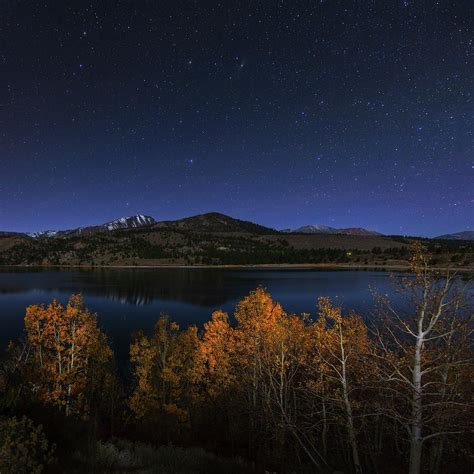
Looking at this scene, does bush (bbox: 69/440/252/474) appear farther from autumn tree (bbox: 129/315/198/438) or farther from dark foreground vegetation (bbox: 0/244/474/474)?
autumn tree (bbox: 129/315/198/438)

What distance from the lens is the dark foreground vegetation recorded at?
44.5 ft

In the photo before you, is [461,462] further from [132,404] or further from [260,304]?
[132,404]

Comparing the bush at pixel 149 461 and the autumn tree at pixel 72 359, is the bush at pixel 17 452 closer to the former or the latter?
the bush at pixel 149 461

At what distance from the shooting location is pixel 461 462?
23047mm

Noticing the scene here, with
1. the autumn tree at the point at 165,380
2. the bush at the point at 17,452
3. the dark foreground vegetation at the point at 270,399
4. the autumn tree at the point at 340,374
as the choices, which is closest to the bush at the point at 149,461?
the dark foreground vegetation at the point at 270,399

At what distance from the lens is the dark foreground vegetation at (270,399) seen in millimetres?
13578

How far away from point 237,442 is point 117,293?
103579mm

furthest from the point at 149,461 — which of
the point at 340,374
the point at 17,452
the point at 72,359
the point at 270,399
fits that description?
the point at 72,359

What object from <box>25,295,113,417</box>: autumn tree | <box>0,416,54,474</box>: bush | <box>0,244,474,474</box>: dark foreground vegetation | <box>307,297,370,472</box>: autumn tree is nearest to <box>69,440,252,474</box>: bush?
<box>0,244,474,474</box>: dark foreground vegetation

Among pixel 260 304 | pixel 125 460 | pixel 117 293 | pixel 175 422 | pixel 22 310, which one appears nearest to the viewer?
pixel 125 460

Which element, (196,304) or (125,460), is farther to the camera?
(196,304)

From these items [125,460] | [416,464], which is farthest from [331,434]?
[125,460]

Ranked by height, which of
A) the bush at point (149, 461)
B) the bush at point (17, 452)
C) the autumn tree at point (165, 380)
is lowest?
the autumn tree at point (165, 380)

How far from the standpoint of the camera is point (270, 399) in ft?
72.7
